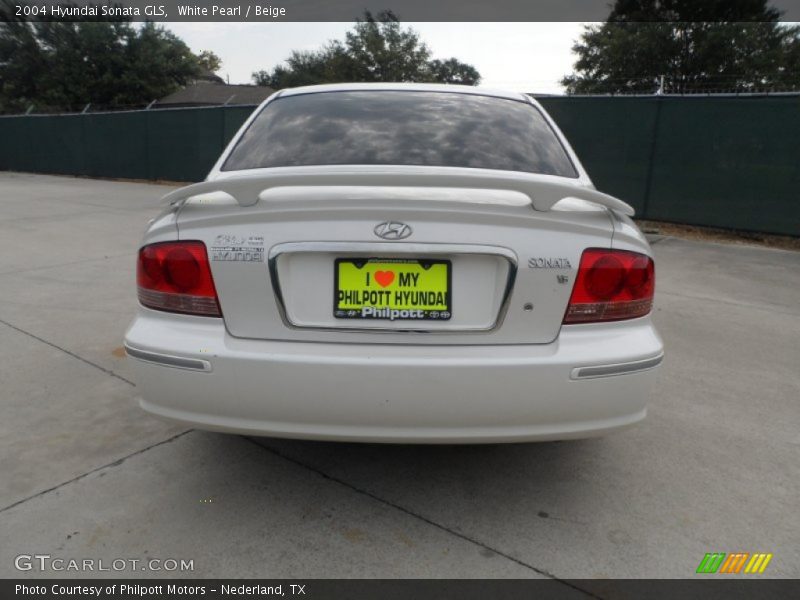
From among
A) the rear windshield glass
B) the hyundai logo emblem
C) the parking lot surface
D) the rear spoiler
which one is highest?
the rear windshield glass

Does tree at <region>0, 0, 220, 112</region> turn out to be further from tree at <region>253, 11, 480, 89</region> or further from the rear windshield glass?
the rear windshield glass

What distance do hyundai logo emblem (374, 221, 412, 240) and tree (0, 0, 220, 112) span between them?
44006 mm

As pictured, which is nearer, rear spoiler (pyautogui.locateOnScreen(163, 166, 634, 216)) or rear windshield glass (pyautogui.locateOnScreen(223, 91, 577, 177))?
rear spoiler (pyautogui.locateOnScreen(163, 166, 634, 216))

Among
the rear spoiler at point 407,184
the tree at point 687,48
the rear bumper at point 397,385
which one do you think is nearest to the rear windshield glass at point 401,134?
the rear spoiler at point 407,184

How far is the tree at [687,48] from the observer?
31953 mm

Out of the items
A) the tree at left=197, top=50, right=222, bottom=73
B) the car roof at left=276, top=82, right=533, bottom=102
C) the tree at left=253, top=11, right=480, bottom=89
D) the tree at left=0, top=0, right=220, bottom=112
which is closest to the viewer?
A: the car roof at left=276, top=82, right=533, bottom=102

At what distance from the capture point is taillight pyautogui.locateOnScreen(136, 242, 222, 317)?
2117 mm

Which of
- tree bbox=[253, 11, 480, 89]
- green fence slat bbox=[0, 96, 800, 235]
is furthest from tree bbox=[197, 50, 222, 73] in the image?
green fence slat bbox=[0, 96, 800, 235]

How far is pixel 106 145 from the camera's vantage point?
2112 centimetres

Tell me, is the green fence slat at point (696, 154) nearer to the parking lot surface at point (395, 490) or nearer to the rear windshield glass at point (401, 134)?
the parking lot surface at point (395, 490)

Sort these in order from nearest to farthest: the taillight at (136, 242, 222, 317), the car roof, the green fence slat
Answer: the taillight at (136, 242, 222, 317), the car roof, the green fence slat

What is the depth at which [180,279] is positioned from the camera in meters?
2.15

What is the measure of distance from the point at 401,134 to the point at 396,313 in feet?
3.58
